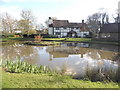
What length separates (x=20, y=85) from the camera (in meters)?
4.04

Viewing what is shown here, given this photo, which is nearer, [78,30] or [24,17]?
[24,17]

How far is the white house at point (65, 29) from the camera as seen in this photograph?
4372 cm

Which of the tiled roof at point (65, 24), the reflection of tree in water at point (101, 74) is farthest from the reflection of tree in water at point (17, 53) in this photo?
the tiled roof at point (65, 24)

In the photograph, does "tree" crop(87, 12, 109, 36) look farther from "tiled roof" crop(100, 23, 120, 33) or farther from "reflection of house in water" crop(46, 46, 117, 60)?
"reflection of house in water" crop(46, 46, 117, 60)

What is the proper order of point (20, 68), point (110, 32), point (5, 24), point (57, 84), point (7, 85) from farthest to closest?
1. point (5, 24)
2. point (110, 32)
3. point (20, 68)
4. point (57, 84)
5. point (7, 85)

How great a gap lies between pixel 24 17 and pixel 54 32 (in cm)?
1244

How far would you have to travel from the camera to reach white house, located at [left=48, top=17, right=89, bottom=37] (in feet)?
143

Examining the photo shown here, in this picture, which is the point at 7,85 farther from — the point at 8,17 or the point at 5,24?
the point at 8,17

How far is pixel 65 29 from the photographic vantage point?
145ft

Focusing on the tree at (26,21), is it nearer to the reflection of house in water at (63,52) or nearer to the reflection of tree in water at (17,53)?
the reflection of tree in water at (17,53)

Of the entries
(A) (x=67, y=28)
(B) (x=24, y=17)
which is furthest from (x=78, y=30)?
(B) (x=24, y=17)

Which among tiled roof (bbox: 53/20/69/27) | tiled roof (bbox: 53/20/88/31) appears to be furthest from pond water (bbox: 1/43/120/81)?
tiled roof (bbox: 53/20/88/31)

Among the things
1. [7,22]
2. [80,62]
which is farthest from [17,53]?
[7,22]

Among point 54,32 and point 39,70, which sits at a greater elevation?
point 54,32
